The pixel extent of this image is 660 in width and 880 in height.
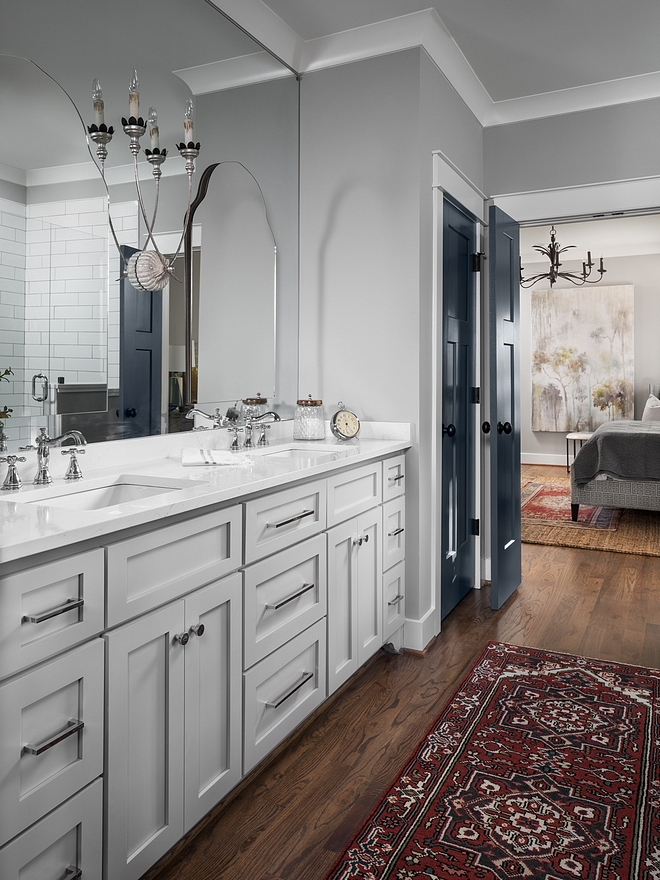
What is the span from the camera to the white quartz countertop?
1277 millimetres

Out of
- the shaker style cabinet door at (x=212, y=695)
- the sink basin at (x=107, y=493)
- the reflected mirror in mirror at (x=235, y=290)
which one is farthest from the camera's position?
the reflected mirror in mirror at (x=235, y=290)

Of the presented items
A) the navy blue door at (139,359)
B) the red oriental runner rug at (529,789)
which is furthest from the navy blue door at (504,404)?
the navy blue door at (139,359)

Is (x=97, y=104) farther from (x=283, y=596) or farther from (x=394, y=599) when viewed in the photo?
(x=394, y=599)

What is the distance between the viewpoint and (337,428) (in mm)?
2887

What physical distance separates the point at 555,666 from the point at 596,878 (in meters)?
1.23

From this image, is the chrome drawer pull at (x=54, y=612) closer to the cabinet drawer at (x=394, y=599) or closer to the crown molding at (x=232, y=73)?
the cabinet drawer at (x=394, y=599)

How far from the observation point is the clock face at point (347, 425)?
2881 mm

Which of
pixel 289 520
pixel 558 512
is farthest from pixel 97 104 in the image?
pixel 558 512

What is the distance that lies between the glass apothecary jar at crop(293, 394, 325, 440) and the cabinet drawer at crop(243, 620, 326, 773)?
3.11ft

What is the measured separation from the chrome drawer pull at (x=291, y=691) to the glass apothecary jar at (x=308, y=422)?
1.08 m

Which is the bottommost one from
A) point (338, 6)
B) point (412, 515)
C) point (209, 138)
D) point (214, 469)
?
point (412, 515)

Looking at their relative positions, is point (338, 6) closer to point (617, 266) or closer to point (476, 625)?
point (476, 625)

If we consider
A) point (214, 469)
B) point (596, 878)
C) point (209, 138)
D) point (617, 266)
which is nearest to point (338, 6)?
point (209, 138)

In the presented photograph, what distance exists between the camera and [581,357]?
8.22 meters
